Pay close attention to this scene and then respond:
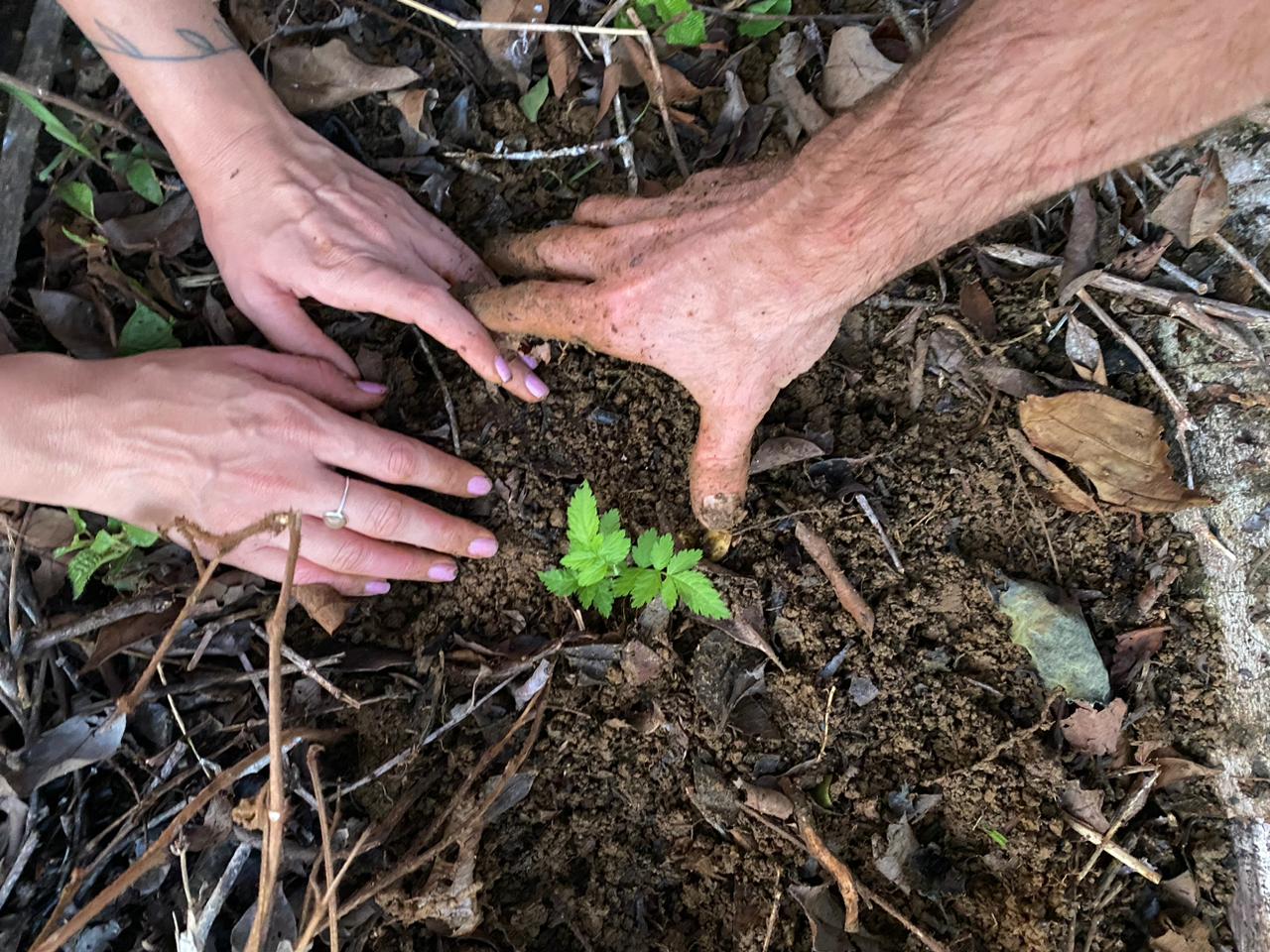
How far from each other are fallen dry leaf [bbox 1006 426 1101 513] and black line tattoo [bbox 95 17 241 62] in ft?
7.89

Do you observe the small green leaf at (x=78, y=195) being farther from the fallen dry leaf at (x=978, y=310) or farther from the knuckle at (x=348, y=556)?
the fallen dry leaf at (x=978, y=310)

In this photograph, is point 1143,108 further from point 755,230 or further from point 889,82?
point 755,230

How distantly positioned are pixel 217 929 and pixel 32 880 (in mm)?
501

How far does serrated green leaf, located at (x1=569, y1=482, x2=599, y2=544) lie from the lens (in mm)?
1968

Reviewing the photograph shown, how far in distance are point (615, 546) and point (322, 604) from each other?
0.84 m

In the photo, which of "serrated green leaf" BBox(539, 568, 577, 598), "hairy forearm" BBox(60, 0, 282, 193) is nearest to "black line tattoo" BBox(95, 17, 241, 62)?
"hairy forearm" BBox(60, 0, 282, 193)

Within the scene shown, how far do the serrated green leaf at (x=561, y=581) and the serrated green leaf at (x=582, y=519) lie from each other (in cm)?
14

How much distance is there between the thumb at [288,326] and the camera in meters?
2.25

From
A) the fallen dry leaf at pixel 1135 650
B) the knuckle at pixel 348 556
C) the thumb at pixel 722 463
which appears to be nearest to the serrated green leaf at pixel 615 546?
the thumb at pixel 722 463

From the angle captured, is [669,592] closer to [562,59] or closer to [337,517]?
[337,517]

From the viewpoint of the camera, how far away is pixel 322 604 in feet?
7.15

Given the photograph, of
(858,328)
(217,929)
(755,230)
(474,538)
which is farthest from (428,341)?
(217,929)

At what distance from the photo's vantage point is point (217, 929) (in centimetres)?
206

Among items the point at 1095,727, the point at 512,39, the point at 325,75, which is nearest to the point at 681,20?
the point at 512,39
